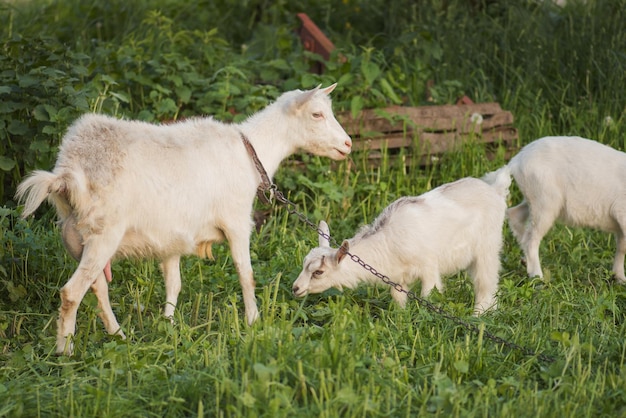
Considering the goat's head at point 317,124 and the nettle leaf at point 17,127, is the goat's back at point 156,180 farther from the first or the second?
the nettle leaf at point 17,127

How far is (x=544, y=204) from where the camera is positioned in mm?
7137

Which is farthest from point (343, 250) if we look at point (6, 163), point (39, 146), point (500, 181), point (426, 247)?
point (6, 163)

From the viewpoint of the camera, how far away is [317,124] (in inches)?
251

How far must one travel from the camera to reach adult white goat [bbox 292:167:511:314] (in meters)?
6.12

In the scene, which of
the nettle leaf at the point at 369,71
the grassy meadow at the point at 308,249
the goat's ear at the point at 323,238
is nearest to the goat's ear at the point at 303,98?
the goat's ear at the point at 323,238

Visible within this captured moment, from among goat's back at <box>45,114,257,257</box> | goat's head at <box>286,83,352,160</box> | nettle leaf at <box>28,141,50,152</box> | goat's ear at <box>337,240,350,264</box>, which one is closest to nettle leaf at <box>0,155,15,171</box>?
nettle leaf at <box>28,141,50,152</box>

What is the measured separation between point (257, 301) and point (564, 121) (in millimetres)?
4216

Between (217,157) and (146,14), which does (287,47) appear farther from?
(217,157)

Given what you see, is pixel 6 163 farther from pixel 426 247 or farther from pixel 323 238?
pixel 426 247

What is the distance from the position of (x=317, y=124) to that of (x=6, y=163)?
7.83ft

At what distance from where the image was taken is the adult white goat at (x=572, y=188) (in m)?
7.06

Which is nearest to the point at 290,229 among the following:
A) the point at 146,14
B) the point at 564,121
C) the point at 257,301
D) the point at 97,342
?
the point at 257,301

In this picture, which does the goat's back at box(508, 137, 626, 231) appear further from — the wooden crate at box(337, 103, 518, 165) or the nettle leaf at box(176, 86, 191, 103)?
the nettle leaf at box(176, 86, 191, 103)

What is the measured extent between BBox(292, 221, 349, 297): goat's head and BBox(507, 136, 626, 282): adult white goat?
1.83 m
